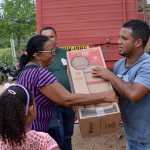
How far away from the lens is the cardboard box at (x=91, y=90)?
224 cm

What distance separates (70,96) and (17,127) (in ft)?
2.16

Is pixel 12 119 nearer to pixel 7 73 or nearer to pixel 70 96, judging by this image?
pixel 70 96

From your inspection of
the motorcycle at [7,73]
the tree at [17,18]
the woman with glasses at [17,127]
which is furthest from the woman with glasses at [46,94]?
the tree at [17,18]

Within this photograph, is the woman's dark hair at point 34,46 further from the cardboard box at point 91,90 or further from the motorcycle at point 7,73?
the motorcycle at point 7,73

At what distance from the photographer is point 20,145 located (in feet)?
5.56

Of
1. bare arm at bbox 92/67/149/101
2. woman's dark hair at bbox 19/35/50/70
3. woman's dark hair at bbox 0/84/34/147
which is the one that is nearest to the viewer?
woman's dark hair at bbox 0/84/34/147

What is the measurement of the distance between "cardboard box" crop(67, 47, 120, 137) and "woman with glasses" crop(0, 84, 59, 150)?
538 millimetres

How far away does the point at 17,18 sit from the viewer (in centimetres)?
1620

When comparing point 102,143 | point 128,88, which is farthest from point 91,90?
point 102,143

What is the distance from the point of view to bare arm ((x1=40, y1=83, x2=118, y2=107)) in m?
2.25

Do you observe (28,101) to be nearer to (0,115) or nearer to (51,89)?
(0,115)

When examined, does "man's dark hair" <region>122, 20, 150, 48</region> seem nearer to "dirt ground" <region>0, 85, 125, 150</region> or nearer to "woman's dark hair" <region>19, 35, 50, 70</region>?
"woman's dark hair" <region>19, 35, 50, 70</region>

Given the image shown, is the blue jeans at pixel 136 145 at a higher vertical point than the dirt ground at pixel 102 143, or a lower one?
higher

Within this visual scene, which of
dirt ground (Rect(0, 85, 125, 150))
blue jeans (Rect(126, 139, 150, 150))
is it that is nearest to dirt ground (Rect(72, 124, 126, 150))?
dirt ground (Rect(0, 85, 125, 150))
